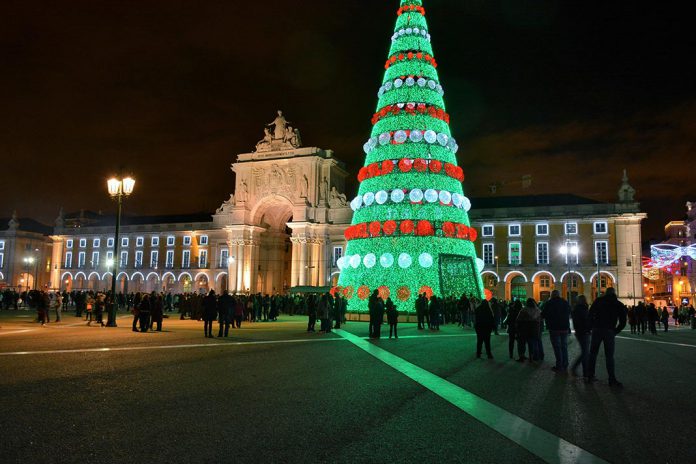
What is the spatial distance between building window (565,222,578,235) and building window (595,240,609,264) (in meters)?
2.47

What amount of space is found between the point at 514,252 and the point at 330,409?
5726 cm

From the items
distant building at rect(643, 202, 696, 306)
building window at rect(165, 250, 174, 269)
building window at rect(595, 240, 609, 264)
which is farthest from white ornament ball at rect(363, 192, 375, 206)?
building window at rect(165, 250, 174, 269)

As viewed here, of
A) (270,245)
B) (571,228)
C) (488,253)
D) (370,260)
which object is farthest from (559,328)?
(270,245)

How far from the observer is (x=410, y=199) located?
27.8 metres

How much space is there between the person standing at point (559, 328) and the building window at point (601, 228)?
169 feet

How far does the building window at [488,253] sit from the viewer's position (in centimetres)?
6222

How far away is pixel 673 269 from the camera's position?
2992 inches

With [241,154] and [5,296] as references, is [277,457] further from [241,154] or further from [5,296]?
[241,154]

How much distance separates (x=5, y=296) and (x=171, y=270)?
1259 inches

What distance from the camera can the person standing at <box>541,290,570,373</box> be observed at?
11937 millimetres

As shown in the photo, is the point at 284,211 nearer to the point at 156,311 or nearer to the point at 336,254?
the point at 336,254

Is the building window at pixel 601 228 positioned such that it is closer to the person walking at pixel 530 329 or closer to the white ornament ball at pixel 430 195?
the white ornament ball at pixel 430 195

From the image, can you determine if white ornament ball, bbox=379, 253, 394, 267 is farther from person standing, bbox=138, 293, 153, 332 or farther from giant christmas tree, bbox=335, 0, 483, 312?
person standing, bbox=138, 293, 153, 332

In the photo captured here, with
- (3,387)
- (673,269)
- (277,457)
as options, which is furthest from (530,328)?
(673,269)
